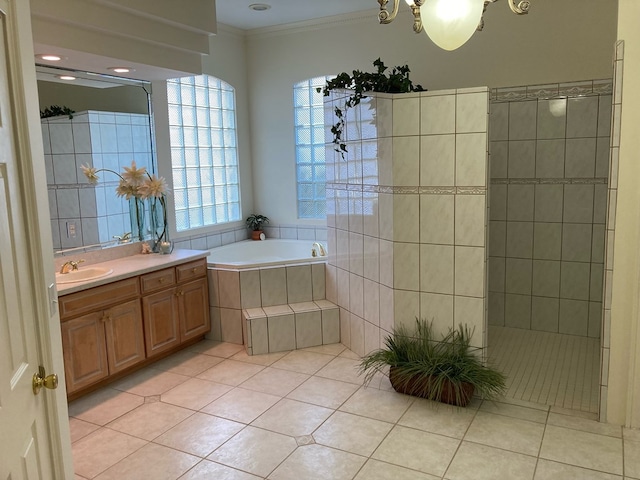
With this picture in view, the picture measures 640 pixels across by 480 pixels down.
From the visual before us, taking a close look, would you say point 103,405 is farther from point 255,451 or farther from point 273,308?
point 273,308

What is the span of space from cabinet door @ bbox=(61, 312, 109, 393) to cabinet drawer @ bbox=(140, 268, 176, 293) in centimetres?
41

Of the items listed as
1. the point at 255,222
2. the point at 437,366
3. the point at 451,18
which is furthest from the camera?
the point at 255,222

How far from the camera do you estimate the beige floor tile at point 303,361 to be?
3.80m

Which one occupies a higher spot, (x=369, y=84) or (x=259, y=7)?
(x=259, y=7)

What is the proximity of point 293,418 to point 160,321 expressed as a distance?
4.51 ft

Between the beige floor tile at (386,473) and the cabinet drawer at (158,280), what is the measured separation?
2010 millimetres

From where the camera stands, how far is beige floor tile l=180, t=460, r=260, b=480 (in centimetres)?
252

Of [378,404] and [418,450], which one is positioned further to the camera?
[378,404]

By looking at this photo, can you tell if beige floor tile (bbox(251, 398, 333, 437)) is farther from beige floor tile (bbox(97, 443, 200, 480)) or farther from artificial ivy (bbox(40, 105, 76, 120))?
artificial ivy (bbox(40, 105, 76, 120))

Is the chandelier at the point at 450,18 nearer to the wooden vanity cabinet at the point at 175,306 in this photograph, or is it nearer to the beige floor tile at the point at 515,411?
the beige floor tile at the point at 515,411

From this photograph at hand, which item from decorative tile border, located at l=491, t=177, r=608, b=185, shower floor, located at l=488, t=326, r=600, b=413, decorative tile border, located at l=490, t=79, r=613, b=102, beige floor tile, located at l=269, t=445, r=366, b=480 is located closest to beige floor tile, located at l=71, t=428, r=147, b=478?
beige floor tile, located at l=269, t=445, r=366, b=480

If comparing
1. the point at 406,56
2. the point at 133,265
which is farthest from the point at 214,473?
the point at 406,56

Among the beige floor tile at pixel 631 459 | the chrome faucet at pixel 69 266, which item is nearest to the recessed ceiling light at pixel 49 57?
the chrome faucet at pixel 69 266

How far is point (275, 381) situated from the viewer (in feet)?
11.8
